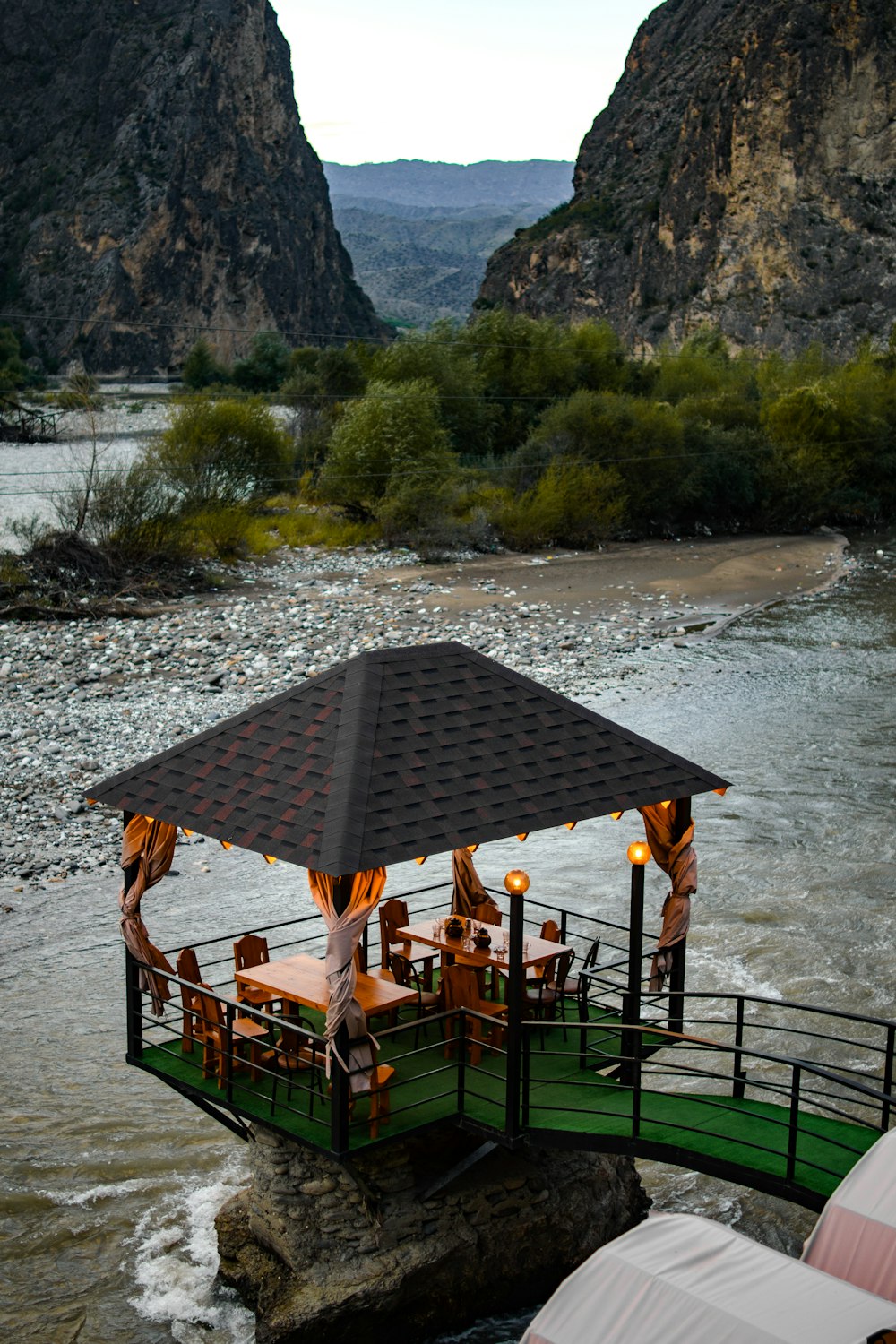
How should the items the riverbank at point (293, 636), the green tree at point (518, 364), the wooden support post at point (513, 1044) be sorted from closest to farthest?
1. the wooden support post at point (513, 1044)
2. the riverbank at point (293, 636)
3. the green tree at point (518, 364)

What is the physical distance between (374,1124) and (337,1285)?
1.11 metres

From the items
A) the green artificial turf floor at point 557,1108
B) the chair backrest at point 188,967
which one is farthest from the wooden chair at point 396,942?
the chair backrest at point 188,967

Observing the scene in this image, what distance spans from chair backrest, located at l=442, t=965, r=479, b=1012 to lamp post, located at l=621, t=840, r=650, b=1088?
3.36ft

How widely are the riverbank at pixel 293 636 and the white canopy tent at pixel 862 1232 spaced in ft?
40.3

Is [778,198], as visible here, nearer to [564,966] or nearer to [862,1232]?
[564,966]

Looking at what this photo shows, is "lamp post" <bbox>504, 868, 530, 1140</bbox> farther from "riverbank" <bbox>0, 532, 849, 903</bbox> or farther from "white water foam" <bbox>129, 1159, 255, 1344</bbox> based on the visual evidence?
"riverbank" <bbox>0, 532, 849, 903</bbox>

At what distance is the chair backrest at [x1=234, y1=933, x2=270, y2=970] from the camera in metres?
9.57

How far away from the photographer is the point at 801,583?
4247 centimetres

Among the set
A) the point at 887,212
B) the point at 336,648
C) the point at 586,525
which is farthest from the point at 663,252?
the point at 336,648

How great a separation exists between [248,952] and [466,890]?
1.89 metres

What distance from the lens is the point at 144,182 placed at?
5089 inches

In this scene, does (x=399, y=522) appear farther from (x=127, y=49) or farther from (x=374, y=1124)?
(x=127, y=49)

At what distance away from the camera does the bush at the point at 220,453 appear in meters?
42.3

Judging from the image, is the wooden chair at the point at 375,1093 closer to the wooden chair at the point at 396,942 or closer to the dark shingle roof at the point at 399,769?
the dark shingle roof at the point at 399,769
